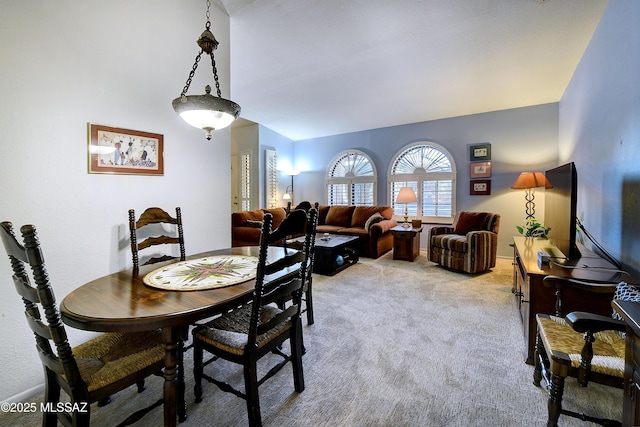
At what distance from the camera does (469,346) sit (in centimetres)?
207

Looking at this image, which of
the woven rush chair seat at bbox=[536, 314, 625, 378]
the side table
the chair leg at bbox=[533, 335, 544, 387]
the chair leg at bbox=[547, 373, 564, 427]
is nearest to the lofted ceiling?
the side table

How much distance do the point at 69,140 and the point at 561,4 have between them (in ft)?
13.3

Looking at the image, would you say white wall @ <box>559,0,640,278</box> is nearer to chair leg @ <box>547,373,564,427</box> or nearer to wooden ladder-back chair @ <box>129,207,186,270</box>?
chair leg @ <box>547,373,564,427</box>

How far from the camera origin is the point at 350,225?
578 centimetres

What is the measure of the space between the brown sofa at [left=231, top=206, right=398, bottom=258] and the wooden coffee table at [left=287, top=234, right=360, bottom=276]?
1.81 ft

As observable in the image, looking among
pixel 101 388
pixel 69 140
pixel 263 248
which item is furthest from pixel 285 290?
pixel 69 140

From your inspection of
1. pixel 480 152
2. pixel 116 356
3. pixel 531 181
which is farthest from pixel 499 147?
pixel 116 356

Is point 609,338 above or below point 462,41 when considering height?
below

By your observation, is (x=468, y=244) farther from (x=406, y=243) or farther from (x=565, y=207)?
(x=565, y=207)

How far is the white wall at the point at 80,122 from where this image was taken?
1574 mm

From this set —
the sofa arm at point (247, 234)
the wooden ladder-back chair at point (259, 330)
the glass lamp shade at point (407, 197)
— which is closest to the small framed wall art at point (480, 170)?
the glass lamp shade at point (407, 197)

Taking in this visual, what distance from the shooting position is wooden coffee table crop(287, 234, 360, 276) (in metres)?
3.86

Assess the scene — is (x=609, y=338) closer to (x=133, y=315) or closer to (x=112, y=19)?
(x=133, y=315)

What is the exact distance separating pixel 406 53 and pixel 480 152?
2550mm
